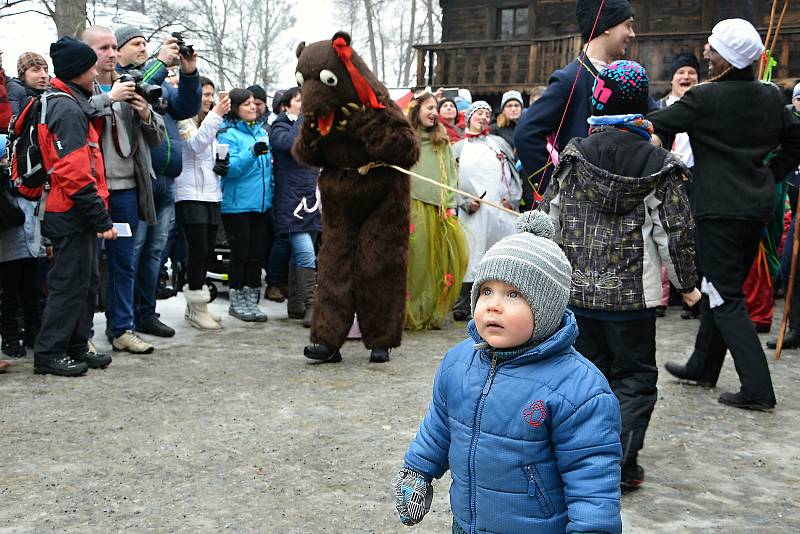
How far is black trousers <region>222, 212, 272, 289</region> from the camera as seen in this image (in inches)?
307

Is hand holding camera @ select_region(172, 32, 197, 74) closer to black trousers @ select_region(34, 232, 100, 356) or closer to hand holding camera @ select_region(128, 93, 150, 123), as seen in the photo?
hand holding camera @ select_region(128, 93, 150, 123)

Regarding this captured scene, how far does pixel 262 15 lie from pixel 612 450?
157 ft

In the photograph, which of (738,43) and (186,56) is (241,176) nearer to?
(186,56)

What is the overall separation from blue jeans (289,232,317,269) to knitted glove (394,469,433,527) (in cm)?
552

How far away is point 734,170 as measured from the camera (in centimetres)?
507

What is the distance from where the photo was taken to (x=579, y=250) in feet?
12.5

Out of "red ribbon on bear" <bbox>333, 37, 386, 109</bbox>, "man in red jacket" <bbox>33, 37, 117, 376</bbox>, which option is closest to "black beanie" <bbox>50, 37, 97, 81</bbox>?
"man in red jacket" <bbox>33, 37, 117, 376</bbox>

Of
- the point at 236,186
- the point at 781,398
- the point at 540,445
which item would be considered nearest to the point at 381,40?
the point at 236,186

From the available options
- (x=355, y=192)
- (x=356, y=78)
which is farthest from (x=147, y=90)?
(x=355, y=192)

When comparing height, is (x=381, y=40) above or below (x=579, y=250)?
above

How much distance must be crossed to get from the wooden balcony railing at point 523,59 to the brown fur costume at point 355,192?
14417 millimetres

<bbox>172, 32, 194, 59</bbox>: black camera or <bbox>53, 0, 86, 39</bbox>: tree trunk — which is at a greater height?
<bbox>53, 0, 86, 39</bbox>: tree trunk

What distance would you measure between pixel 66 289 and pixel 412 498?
12.8 feet

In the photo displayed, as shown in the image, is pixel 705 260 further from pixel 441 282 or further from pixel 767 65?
pixel 441 282
